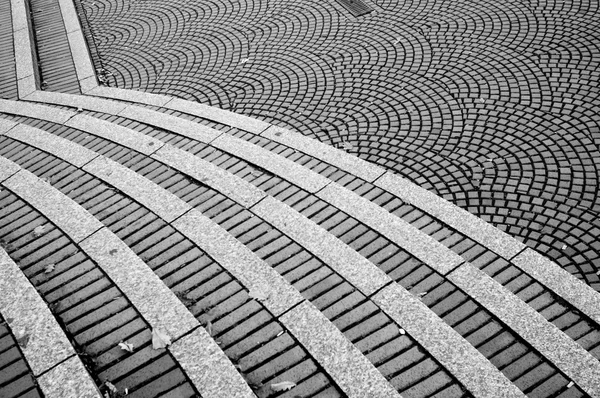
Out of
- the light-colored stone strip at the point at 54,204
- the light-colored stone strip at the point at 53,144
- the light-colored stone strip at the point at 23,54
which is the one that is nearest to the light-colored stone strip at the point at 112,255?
the light-colored stone strip at the point at 54,204

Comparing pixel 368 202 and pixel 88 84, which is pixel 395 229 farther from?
pixel 88 84

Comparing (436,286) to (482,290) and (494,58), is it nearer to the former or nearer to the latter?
(482,290)

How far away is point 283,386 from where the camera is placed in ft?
12.0

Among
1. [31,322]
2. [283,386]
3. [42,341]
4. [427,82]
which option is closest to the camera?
[283,386]

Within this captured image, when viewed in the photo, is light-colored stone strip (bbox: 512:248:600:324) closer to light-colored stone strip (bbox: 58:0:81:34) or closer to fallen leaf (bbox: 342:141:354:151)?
fallen leaf (bbox: 342:141:354:151)

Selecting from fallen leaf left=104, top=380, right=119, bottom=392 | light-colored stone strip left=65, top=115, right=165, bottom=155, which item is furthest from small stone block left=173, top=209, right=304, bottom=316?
light-colored stone strip left=65, top=115, right=165, bottom=155

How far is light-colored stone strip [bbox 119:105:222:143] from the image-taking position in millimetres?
6312

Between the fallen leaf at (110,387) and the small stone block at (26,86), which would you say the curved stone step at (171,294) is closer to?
the fallen leaf at (110,387)

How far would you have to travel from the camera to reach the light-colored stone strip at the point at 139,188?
17.0ft

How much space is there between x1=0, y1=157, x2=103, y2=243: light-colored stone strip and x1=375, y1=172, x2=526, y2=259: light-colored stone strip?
3.02 meters

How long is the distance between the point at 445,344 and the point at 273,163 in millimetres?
2802

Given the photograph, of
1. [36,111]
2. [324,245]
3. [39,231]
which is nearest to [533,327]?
[324,245]

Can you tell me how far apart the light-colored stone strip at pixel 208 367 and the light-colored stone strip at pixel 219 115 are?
315cm

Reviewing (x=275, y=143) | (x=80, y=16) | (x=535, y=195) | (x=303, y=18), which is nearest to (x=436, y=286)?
(x=535, y=195)
